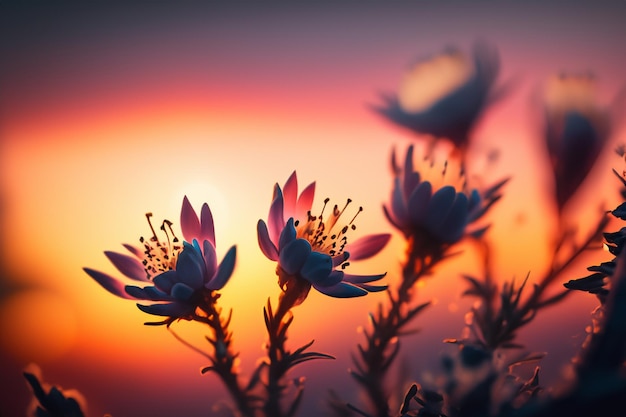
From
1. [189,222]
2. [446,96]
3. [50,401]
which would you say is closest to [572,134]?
[446,96]

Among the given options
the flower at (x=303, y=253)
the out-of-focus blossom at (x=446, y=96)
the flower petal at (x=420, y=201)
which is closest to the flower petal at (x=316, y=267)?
the flower at (x=303, y=253)

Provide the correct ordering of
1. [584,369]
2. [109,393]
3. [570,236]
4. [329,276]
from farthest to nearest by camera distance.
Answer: [109,393]
[570,236]
[329,276]
[584,369]

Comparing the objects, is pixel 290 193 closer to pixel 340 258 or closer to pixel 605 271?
pixel 340 258

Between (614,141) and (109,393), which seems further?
(109,393)

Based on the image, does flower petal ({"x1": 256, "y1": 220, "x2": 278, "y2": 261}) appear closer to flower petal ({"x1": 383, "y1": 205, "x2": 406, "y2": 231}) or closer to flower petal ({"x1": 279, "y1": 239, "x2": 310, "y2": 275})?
flower petal ({"x1": 279, "y1": 239, "x2": 310, "y2": 275})

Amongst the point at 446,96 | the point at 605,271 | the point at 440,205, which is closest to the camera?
the point at 605,271

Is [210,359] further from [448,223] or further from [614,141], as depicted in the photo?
[614,141]

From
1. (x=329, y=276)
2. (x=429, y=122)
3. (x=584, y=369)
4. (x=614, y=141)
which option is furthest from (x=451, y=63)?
(x=584, y=369)
